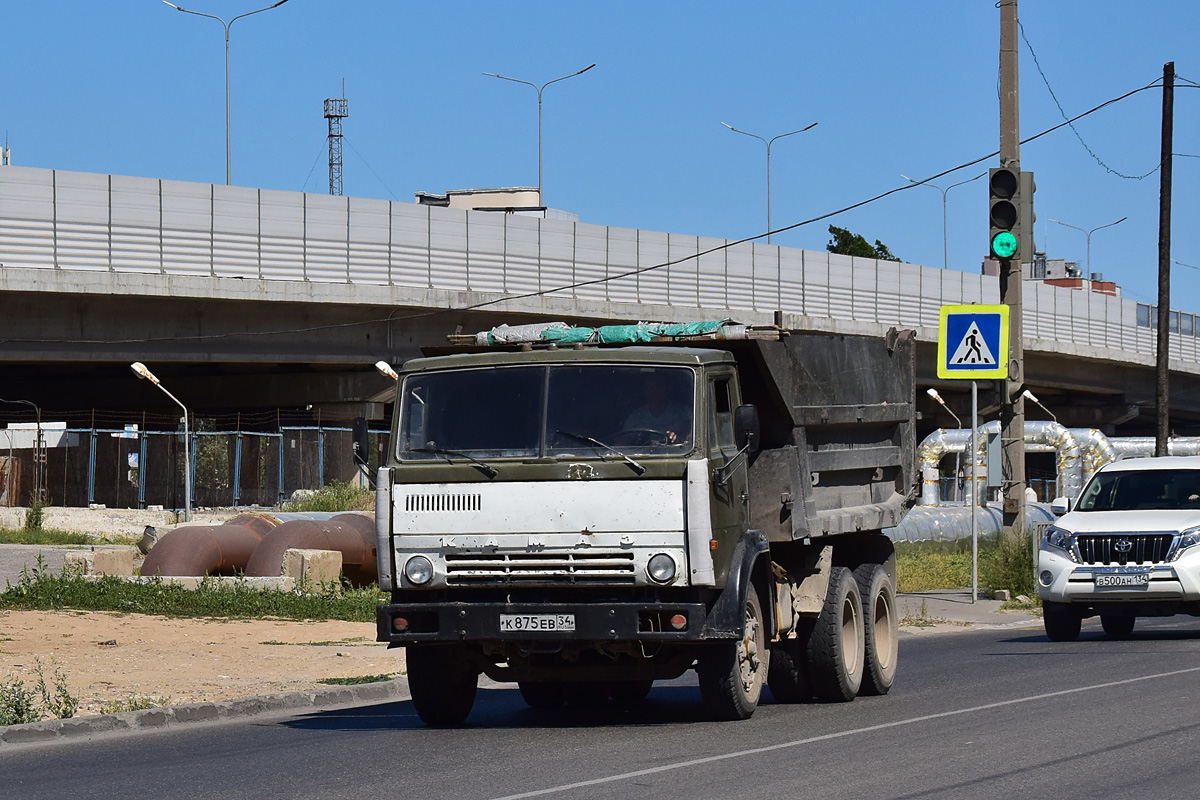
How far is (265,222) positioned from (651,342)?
3111cm

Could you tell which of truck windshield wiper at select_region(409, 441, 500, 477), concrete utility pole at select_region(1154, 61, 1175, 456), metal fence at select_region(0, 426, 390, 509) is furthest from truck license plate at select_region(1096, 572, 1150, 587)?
metal fence at select_region(0, 426, 390, 509)

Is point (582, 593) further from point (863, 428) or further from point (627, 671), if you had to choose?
point (863, 428)

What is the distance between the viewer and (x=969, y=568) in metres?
27.2

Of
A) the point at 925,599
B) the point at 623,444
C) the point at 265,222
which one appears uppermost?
the point at 265,222

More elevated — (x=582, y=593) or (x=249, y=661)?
(x=582, y=593)

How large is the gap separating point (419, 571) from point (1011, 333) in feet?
44.6

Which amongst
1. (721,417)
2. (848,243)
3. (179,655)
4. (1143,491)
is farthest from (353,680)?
(848,243)

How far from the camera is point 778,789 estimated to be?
318 inches

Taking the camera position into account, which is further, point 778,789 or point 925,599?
point 925,599

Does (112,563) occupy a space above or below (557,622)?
below

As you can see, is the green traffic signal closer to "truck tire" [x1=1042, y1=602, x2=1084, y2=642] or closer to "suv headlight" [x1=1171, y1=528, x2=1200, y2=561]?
"suv headlight" [x1=1171, y1=528, x2=1200, y2=561]

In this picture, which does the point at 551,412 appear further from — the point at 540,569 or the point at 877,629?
the point at 877,629

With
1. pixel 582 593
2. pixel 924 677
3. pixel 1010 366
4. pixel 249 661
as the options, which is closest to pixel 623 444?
pixel 582 593

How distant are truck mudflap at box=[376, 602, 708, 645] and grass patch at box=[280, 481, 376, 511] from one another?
1166 inches
